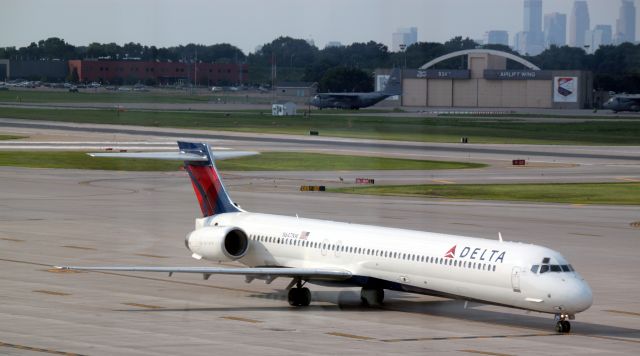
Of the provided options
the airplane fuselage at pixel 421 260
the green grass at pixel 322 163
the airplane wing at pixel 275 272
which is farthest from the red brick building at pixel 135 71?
the airplane wing at pixel 275 272

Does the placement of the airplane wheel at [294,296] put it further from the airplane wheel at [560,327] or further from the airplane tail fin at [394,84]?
the airplane tail fin at [394,84]

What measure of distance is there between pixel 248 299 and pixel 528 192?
3997cm

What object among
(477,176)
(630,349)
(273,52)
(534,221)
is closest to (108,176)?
(477,176)

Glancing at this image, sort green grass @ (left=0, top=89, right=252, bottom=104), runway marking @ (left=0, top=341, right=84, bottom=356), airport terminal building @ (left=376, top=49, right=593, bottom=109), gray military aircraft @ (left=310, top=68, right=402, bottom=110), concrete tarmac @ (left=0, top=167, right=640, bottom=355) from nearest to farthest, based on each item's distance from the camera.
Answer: runway marking @ (left=0, top=341, right=84, bottom=356), concrete tarmac @ (left=0, top=167, right=640, bottom=355), green grass @ (left=0, top=89, right=252, bottom=104), gray military aircraft @ (left=310, top=68, right=402, bottom=110), airport terminal building @ (left=376, top=49, right=593, bottom=109)

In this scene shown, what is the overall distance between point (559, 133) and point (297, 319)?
10393 cm

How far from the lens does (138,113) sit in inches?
5689

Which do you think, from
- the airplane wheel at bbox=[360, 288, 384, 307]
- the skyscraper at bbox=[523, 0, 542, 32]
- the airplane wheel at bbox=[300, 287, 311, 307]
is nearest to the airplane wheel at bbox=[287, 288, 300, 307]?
the airplane wheel at bbox=[300, 287, 311, 307]

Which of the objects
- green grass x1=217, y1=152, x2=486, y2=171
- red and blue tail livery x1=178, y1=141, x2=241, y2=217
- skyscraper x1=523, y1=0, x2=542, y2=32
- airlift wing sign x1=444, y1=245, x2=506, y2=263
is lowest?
green grass x1=217, y1=152, x2=486, y2=171

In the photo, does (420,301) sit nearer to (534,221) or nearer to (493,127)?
(534,221)

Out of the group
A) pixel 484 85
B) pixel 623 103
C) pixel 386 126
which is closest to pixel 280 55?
pixel 484 85

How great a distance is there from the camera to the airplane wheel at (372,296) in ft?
106

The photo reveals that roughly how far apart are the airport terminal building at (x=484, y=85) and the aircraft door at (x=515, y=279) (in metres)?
167

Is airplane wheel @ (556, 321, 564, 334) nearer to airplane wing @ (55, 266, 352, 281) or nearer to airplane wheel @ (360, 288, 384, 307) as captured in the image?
airplane wheel @ (360, 288, 384, 307)

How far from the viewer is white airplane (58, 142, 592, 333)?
2792 centimetres
